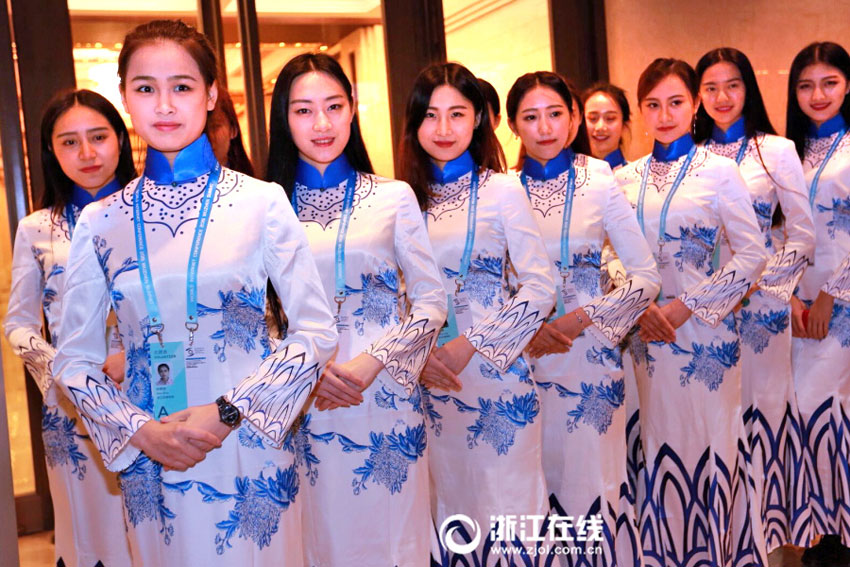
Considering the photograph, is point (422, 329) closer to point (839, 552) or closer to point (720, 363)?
point (720, 363)

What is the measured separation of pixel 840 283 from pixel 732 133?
70 cm

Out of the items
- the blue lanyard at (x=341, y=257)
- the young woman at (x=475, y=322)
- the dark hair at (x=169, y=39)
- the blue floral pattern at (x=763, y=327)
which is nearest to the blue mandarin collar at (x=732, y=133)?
the blue floral pattern at (x=763, y=327)

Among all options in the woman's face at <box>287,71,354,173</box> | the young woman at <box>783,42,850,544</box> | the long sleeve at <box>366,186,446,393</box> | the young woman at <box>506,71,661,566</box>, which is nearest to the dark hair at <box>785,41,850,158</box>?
the young woman at <box>783,42,850,544</box>

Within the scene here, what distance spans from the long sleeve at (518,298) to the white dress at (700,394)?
83cm

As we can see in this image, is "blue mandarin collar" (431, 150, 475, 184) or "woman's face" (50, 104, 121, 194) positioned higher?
"woman's face" (50, 104, 121, 194)

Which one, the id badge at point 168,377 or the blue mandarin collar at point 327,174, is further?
the blue mandarin collar at point 327,174

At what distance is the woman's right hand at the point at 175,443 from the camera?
1812 millimetres

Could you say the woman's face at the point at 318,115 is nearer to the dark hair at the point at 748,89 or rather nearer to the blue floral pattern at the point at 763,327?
the dark hair at the point at 748,89

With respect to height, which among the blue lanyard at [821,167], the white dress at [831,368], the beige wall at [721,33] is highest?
the beige wall at [721,33]

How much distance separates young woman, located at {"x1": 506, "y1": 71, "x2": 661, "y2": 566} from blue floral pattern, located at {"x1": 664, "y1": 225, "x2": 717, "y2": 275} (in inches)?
15.4

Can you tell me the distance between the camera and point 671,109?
3.66 meters

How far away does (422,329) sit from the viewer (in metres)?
2.46

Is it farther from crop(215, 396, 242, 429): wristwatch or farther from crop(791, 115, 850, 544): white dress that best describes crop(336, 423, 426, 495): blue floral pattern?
crop(791, 115, 850, 544): white dress

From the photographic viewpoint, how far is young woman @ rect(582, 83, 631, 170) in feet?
14.4
